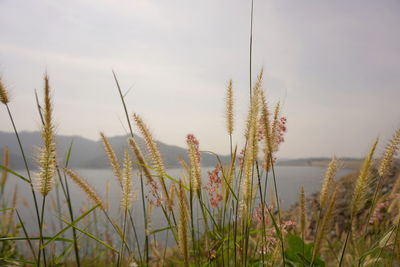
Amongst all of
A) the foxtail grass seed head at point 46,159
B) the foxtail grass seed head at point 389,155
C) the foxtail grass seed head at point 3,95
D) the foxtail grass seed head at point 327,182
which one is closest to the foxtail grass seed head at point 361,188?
the foxtail grass seed head at point 327,182

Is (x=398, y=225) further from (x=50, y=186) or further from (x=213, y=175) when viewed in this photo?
(x=50, y=186)

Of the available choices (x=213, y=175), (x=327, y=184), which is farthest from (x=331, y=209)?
(x=213, y=175)

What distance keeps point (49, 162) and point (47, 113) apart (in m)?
0.23

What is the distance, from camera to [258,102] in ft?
5.57

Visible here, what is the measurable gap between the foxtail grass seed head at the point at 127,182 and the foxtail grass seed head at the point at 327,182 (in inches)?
45.3

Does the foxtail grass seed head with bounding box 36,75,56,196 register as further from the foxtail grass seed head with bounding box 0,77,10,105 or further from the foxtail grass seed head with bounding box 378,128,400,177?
the foxtail grass seed head with bounding box 378,128,400,177

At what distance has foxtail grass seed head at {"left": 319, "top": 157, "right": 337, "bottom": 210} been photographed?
165cm

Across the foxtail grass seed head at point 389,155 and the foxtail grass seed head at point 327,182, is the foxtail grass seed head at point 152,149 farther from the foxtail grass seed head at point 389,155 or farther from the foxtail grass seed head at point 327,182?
the foxtail grass seed head at point 389,155

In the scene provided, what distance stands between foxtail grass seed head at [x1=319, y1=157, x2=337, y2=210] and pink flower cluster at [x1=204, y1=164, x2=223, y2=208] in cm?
103

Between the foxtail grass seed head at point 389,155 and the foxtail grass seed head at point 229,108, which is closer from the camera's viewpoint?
the foxtail grass seed head at point 389,155

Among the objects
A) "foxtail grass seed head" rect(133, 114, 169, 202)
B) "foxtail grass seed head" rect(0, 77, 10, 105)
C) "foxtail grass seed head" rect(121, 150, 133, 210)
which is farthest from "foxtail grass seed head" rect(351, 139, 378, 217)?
"foxtail grass seed head" rect(0, 77, 10, 105)

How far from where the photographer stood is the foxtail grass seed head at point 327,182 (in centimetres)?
165

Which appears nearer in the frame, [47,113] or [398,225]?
[47,113]

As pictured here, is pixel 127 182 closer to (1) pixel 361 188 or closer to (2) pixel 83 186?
(2) pixel 83 186
